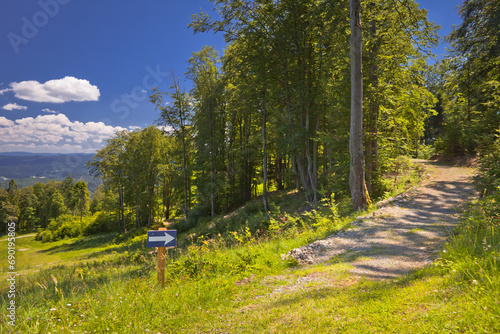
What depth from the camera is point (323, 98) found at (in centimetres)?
1356

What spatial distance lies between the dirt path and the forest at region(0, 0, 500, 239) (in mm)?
1449

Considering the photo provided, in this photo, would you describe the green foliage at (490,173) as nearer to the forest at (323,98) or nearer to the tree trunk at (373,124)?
the forest at (323,98)

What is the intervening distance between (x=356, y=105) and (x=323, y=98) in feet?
16.7

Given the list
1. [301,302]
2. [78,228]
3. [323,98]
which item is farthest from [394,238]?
[78,228]

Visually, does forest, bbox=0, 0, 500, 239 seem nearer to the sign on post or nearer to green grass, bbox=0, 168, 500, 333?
green grass, bbox=0, 168, 500, 333

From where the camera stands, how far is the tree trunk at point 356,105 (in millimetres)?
8664

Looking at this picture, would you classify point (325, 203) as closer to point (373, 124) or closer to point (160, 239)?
point (373, 124)

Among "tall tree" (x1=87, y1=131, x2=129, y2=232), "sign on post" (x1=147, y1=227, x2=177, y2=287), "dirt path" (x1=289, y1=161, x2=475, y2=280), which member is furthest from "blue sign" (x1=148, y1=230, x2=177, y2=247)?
"tall tree" (x1=87, y1=131, x2=129, y2=232)

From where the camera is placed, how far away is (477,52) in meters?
16.1

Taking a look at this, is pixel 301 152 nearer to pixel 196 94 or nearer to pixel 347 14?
pixel 347 14

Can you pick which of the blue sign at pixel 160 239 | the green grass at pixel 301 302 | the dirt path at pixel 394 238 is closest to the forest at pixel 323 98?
the dirt path at pixel 394 238

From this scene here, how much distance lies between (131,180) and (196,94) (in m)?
17.4

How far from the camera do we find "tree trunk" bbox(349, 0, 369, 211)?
8664 mm

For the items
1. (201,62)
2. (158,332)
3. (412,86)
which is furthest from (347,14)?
(201,62)
